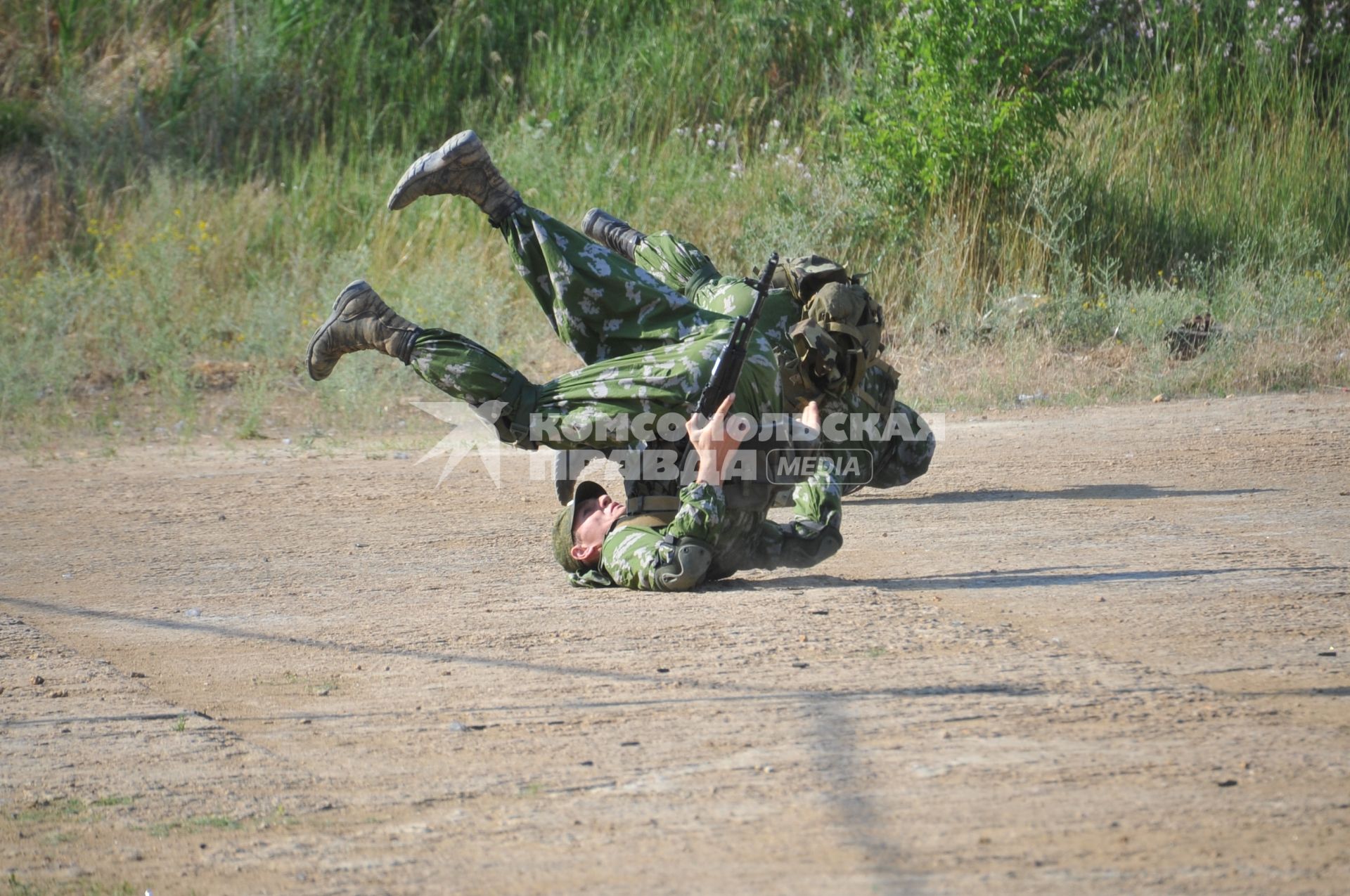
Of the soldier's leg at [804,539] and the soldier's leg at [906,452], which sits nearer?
the soldier's leg at [804,539]

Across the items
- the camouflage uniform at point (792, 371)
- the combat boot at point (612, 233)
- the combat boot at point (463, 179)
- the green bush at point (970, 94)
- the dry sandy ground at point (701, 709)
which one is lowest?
the dry sandy ground at point (701, 709)

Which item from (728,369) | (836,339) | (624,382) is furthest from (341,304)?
(836,339)

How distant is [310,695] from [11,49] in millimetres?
12739

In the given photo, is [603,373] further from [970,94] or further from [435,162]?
[970,94]

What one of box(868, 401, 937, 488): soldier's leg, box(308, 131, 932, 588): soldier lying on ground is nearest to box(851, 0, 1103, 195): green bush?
box(868, 401, 937, 488): soldier's leg

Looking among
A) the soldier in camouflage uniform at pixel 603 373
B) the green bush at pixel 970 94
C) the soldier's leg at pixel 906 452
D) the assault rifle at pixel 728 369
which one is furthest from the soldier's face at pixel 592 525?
the green bush at pixel 970 94

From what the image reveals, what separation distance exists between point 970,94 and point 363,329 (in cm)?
651

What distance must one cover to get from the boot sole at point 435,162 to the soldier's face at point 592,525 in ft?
4.37

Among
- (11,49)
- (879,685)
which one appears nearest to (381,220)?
(11,49)

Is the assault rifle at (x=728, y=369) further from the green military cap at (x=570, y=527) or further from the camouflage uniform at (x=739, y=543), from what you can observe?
the green military cap at (x=570, y=527)

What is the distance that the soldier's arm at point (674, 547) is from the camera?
475cm

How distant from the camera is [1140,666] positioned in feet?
13.1

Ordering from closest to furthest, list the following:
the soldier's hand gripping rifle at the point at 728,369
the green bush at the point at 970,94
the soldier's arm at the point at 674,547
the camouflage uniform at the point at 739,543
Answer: the soldier's arm at the point at 674,547 < the camouflage uniform at the point at 739,543 < the soldier's hand gripping rifle at the point at 728,369 < the green bush at the point at 970,94

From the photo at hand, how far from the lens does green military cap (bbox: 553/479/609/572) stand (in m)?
5.31
